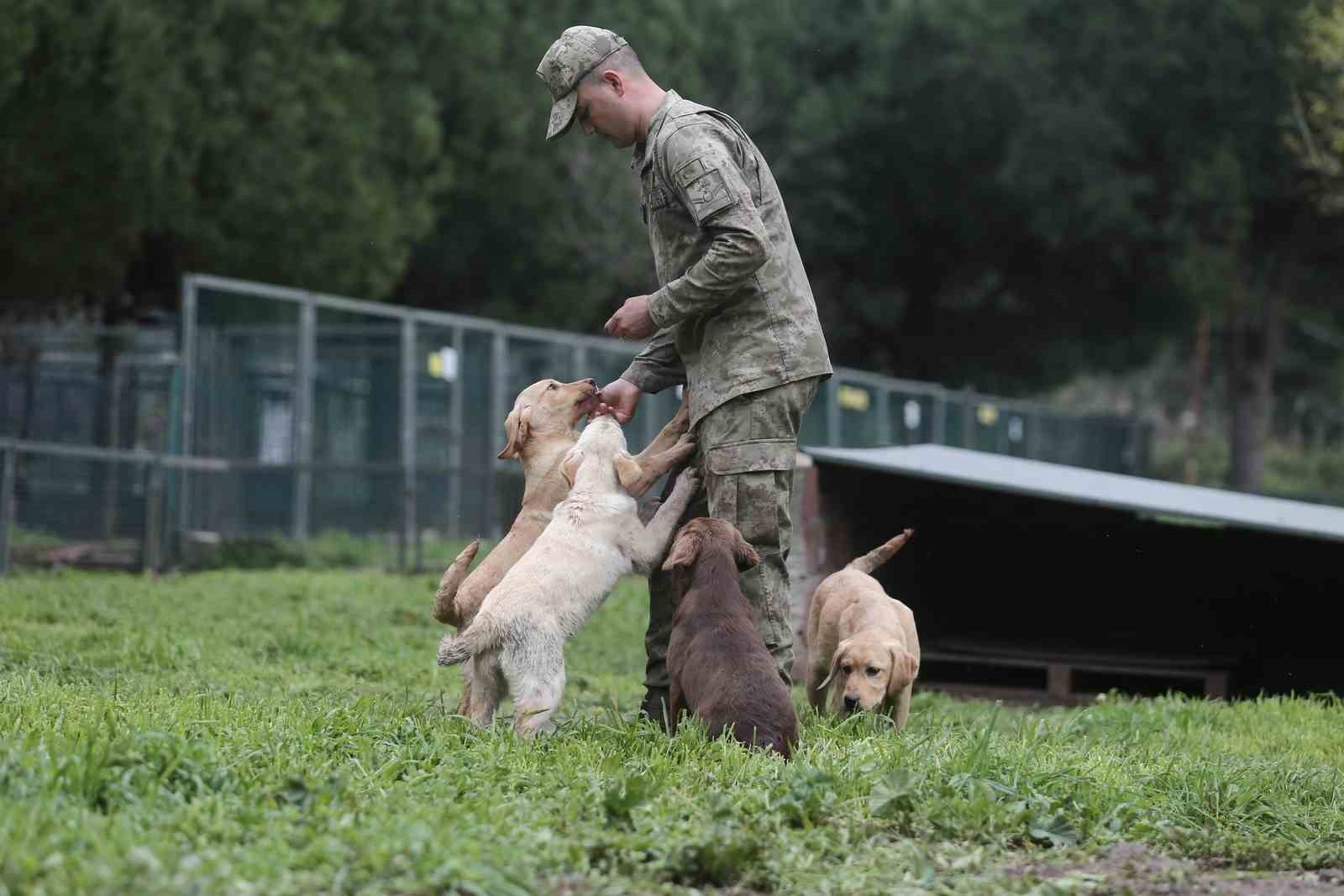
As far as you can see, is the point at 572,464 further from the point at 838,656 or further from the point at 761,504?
the point at 838,656

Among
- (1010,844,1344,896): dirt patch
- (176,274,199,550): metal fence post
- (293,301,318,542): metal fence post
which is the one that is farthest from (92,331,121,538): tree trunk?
(1010,844,1344,896): dirt patch

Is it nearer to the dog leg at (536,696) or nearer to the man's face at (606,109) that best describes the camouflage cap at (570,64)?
the man's face at (606,109)

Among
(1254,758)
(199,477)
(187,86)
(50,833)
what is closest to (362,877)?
(50,833)

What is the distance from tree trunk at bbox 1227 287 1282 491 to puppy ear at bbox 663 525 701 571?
1121 inches

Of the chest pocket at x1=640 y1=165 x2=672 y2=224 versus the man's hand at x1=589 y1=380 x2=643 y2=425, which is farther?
the man's hand at x1=589 y1=380 x2=643 y2=425

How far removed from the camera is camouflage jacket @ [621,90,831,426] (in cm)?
577

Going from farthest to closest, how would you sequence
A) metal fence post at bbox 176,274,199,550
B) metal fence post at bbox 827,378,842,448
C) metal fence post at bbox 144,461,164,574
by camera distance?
1. metal fence post at bbox 827,378,842,448
2. metal fence post at bbox 176,274,199,550
3. metal fence post at bbox 144,461,164,574

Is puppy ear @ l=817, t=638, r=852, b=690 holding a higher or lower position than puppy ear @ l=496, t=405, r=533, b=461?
lower

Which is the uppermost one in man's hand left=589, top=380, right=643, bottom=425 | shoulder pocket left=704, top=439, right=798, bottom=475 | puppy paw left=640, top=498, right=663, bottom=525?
man's hand left=589, top=380, right=643, bottom=425

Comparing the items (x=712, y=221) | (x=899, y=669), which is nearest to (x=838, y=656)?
(x=899, y=669)

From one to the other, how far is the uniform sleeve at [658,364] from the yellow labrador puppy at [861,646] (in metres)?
1.21

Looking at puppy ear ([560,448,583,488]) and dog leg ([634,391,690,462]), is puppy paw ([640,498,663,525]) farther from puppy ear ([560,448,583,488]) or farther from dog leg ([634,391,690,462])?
puppy ear ([560,448,583,488])

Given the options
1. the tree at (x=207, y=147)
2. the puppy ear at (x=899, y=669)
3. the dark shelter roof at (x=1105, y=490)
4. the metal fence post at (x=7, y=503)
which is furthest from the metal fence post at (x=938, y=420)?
the puppy ear at (x=899, y=669)

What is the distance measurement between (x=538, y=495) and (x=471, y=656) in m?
1.00
